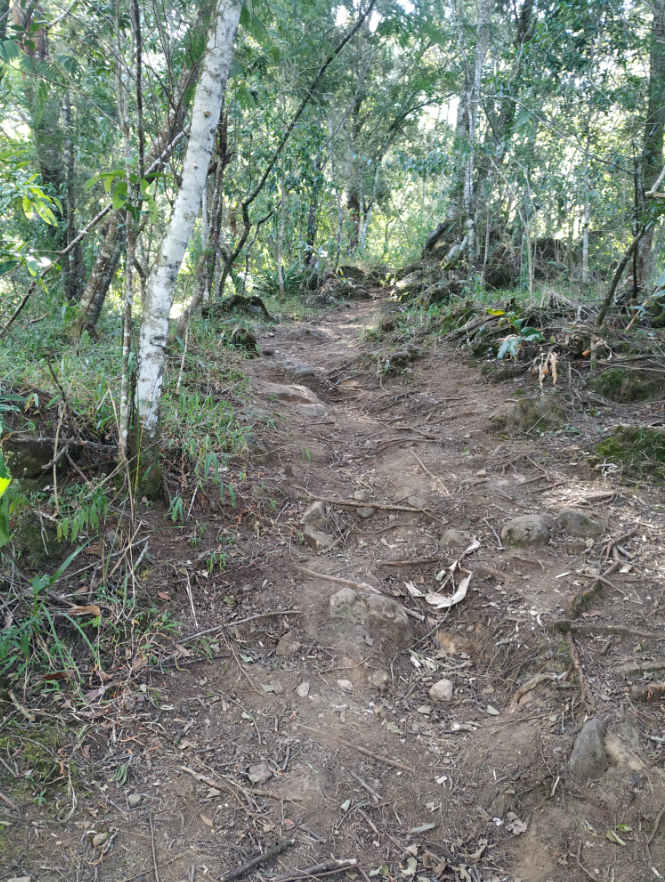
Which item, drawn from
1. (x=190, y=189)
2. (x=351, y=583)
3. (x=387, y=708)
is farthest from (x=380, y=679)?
(x=190, y=189)

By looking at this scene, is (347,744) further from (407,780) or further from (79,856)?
(79,856)

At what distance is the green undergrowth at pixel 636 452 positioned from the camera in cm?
372

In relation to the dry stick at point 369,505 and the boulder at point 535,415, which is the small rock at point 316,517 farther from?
the boulder at point 535,415

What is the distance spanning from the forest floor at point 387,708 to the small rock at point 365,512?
23 millimetres

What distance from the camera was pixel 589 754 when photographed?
2021 mm

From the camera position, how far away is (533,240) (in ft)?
28.2

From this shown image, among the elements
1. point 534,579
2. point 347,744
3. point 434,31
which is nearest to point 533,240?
point 434,31

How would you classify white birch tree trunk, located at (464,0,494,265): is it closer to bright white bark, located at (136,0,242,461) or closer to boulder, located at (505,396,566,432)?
boulder, located at (505,396,566,432)

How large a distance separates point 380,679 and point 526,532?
4.24ft

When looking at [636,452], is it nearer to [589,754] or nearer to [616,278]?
[616,278]

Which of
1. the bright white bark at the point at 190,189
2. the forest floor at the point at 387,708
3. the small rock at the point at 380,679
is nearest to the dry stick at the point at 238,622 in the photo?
the forest floor at the point at 387,708

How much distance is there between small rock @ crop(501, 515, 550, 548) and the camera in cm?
325

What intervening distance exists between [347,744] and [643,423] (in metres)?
3.45

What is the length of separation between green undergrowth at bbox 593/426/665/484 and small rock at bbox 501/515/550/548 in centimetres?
91
